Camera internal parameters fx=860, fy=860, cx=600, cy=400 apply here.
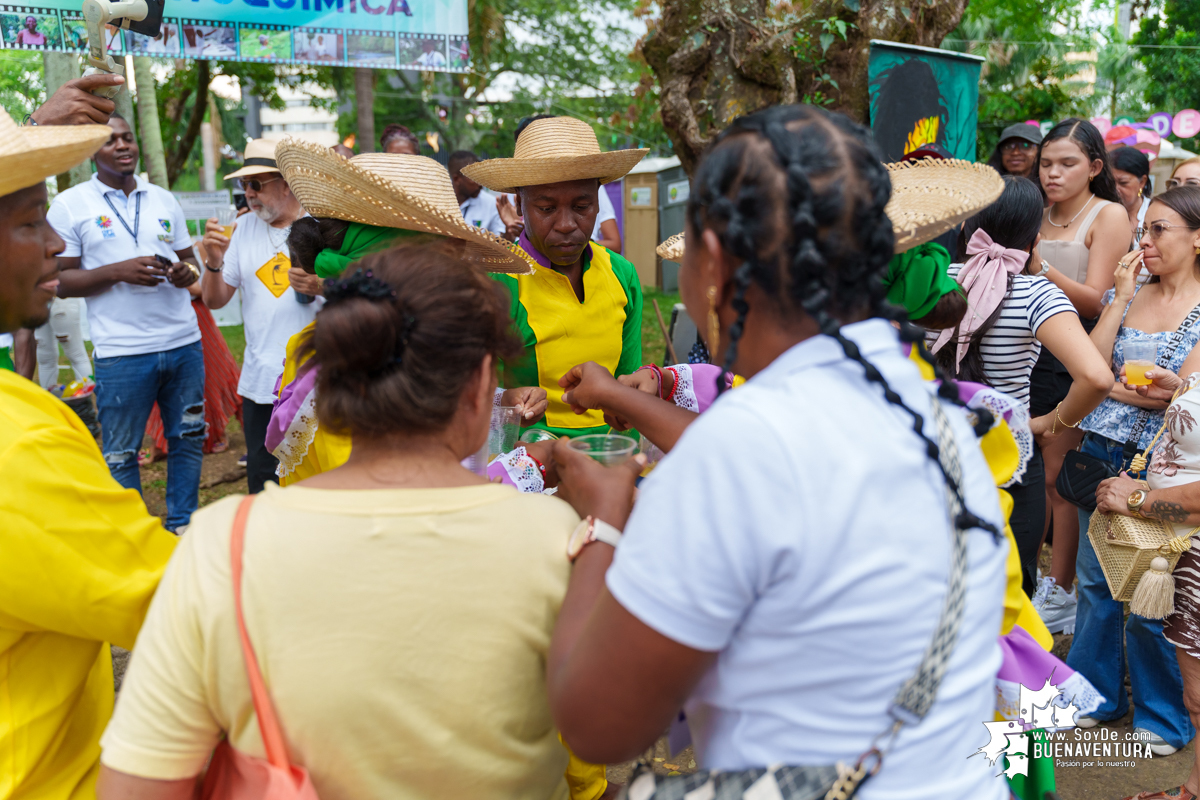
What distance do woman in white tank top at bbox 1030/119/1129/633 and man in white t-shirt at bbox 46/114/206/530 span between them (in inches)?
184

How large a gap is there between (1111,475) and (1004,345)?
2.05 feet

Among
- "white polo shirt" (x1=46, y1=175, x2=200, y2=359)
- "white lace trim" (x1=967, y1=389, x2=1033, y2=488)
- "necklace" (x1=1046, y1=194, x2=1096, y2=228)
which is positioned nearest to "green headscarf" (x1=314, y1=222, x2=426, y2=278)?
"white lace trim" (x1=967, y1=389, x2=1033, y2=488)

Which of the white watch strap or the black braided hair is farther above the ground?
the black braided hair

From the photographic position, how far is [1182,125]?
586 inches

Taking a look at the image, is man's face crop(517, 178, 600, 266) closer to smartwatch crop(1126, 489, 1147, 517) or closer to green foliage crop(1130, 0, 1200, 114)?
smartwatch crop(1126, 489, 1147, 517)

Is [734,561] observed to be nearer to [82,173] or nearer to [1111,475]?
[1111,475]

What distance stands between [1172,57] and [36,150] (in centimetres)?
2916

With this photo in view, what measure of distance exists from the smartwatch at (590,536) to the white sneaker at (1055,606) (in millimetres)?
Result: 3685

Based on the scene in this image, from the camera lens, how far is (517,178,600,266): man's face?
2973mm

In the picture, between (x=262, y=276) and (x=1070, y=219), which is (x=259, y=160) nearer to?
(x=262, y=276)

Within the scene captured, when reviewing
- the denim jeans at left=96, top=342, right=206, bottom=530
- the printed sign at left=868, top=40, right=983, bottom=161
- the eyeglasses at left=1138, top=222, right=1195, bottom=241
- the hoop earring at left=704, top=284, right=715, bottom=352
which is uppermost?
the printed sign at left=868, top=40, right=983, bottom=161

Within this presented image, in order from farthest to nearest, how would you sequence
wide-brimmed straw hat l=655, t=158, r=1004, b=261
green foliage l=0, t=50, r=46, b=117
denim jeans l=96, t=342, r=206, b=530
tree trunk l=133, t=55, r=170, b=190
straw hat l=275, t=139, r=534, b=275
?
1. green foliage l=0, t=50, r=46, b=117
2. tree trunk l=133, t=55, r=170, b=190
3. denim jeans l=96, t=342, r=206, b=530
4. straw hat l=275, t=139, r=534, b=275
5. wide-brimmed straw hat l=655, t=158, r=1004, b=261

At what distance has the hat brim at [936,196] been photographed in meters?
1.93

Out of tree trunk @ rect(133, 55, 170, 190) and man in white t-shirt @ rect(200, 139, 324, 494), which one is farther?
tree trunk @ rect(133, 55, 170, 190)
